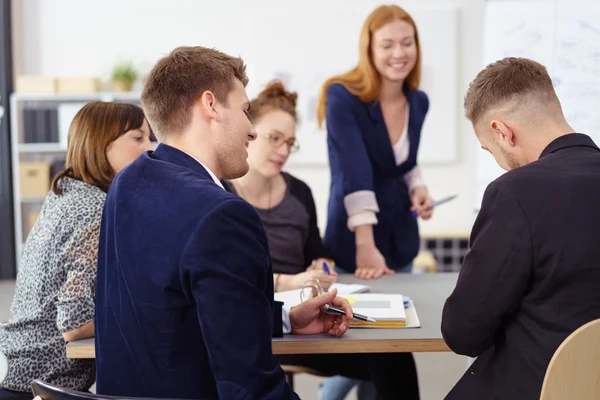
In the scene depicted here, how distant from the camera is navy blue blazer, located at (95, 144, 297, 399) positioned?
1.19m

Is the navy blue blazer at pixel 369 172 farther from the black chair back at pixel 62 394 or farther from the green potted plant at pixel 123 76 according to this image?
the green potted plant at pixel 123 76

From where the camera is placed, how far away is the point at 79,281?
176cm

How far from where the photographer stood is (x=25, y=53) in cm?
686

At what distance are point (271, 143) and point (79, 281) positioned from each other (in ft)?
3.02

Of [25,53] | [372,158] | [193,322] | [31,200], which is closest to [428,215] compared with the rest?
[372,158]

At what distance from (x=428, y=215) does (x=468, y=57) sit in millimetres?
4063

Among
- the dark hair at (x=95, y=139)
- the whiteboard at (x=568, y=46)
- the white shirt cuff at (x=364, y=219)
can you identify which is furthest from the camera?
the whiteboard at (x=568, y=46)

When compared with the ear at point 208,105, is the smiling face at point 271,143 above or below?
below

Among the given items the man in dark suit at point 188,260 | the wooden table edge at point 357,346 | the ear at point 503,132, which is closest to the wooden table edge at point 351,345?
the wooden table edge at point 357,346

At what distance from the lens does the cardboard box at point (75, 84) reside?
639 cm

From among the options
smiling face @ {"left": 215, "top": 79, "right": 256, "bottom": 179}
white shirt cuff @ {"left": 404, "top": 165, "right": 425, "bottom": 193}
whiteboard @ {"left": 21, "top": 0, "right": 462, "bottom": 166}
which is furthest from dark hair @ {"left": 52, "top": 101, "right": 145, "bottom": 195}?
whiteboard @ {"left": 21, "top": 0, "right": 462, "bottom": 166}

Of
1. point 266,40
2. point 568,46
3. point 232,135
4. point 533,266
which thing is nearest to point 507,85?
point 533,266

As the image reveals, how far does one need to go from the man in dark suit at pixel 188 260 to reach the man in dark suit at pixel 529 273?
394 millimetres

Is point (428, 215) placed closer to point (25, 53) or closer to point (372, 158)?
point (372, 158)
